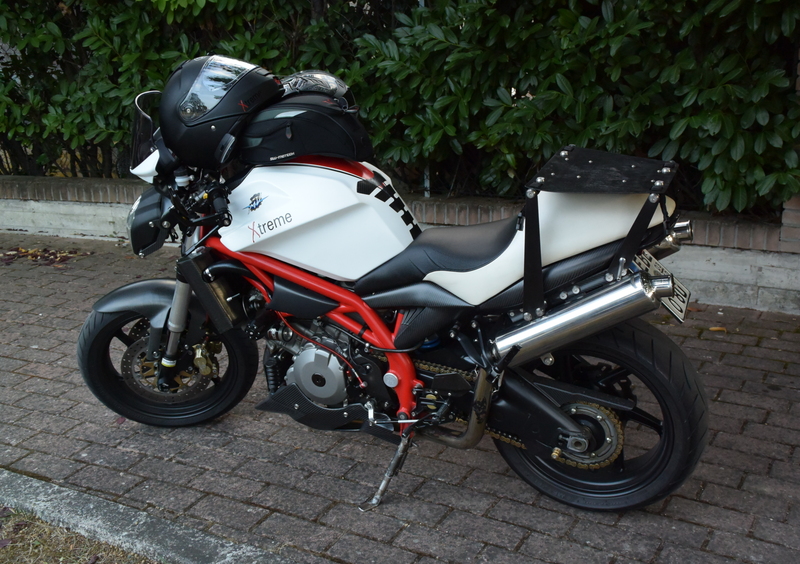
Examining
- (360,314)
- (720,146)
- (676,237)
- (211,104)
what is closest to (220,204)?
(211,104)

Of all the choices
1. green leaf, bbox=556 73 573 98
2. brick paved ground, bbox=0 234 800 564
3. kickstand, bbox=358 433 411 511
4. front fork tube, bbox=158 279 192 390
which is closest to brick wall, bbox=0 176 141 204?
brick paved ground, bbox=0 234 800 564

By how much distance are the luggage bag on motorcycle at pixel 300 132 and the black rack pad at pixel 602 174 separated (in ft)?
2.55

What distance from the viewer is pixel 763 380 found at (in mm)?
4145

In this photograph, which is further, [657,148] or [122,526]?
[657,148]

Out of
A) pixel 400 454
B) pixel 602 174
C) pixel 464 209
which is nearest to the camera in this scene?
pixel 602 174

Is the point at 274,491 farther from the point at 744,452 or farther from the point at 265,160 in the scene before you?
the point at 744,452

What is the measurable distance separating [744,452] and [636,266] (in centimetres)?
130

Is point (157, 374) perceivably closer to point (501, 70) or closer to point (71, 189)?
point (501, 70)

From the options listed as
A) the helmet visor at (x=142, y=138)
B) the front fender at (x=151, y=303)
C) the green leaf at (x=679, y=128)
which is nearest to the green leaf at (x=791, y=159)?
the green leaf at (x=679, y=128)

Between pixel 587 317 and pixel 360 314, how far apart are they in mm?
885

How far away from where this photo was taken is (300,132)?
9.93 ft

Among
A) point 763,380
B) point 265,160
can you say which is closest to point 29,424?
point 265,160

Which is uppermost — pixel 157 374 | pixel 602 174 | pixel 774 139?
pixel 602 174

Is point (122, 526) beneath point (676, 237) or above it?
beneath
